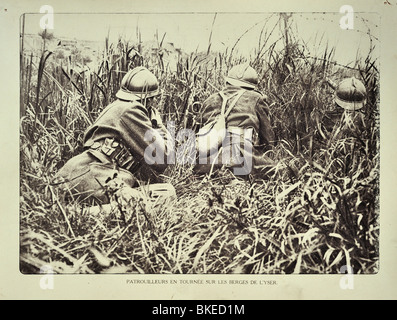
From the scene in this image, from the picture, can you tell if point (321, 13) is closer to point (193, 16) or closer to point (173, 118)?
point (193, 16)

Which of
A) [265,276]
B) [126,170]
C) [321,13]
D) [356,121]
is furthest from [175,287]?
[321,13]

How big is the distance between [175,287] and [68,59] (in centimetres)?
93

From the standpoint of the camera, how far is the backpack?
206cm

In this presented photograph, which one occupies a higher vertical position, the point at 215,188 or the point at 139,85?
the point at 139,85

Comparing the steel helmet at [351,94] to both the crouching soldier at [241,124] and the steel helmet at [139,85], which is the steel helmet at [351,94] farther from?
the steel helmet at [139,85]

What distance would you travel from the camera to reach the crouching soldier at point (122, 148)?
2066 millimetres

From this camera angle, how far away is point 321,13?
6.79 feet

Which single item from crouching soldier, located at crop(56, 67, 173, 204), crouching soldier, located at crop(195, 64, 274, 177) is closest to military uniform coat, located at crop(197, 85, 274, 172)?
crouching soldier, located at crop(195, 64, 274, 177)

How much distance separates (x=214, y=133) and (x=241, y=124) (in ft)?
0.35

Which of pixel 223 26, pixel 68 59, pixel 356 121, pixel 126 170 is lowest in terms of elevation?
pixel 126 170

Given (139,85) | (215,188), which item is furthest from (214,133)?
(139,85)

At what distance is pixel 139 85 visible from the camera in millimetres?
2080

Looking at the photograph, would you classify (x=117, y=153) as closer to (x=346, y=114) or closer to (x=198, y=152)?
(x=198, y=152)

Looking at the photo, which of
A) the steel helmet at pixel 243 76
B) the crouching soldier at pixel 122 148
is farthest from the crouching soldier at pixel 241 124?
the crouching soldier at pixel 122 148
